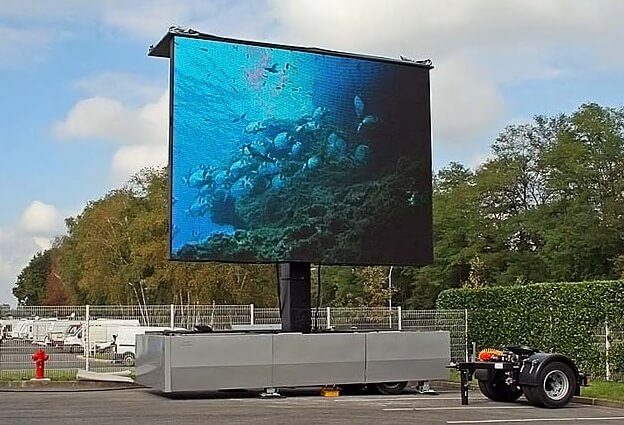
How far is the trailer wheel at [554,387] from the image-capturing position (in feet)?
61.1

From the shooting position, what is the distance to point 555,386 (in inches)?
744

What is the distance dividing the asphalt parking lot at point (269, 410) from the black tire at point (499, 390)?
0.66 feet

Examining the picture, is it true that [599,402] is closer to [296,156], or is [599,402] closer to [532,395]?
[532,395]

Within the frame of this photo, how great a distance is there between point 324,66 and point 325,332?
5751 millimetres

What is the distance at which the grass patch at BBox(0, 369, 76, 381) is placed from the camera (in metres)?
24.6

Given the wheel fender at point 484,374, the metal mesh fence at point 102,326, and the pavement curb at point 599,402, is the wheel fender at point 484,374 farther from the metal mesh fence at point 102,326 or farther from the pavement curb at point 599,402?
the metal mesh fence at point 102,326

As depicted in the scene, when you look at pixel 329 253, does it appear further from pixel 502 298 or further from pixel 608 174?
pixel 608 174

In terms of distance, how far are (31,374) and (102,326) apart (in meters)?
2.13

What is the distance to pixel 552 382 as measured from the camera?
18.9m

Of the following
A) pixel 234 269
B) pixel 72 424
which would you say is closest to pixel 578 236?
pixel 234 269

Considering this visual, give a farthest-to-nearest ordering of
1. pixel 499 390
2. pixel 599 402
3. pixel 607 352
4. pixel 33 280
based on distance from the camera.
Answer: pixel 33 280 → pixel 607 352 → pixel 499 390 → pixel 599 402

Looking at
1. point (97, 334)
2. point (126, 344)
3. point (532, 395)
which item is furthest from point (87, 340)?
point (532, 395)

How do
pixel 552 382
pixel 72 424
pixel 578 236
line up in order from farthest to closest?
pixel 578 236 → pixel 552 382 → pixel 72 424

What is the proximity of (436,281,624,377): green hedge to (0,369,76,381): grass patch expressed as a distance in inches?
440
